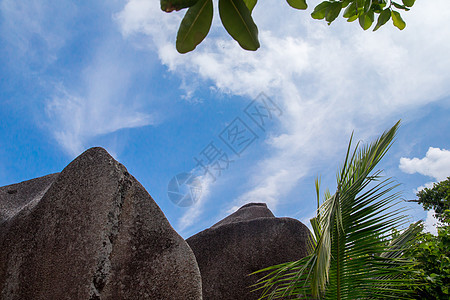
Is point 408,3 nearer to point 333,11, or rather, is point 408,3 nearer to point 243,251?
point 333,11

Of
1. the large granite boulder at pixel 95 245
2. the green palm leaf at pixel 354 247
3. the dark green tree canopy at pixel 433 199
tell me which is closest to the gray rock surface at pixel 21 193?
the large granite boulder at pixel 95 245

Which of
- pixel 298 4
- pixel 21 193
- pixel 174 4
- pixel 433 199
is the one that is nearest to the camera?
pixel 174 4

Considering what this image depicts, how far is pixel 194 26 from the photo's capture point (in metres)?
0.85

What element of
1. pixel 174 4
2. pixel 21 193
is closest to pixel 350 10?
pixel 174 4

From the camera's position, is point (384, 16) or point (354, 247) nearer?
point (384, 16)

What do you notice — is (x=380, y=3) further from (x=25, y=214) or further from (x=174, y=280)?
(x=25, y=214)

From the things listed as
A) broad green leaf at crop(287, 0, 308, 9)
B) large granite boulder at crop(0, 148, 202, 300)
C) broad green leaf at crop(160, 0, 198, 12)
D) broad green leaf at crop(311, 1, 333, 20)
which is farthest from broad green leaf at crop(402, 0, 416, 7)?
large granite boulder at crop(0, 148, 202, 300)

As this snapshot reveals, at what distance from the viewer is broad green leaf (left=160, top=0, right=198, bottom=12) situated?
79 centimetres

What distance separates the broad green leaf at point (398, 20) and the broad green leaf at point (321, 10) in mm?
296

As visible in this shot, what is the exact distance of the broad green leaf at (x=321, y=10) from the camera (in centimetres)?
153

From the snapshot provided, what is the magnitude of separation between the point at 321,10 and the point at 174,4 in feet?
3.13

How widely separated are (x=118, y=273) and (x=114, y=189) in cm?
59

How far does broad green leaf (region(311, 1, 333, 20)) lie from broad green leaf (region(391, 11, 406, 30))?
296mm

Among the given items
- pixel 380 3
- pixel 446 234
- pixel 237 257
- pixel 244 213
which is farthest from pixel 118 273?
pixel 244 213
